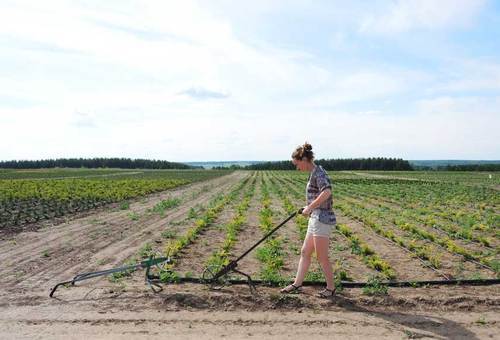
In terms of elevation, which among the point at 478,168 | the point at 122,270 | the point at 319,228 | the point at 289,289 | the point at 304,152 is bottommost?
the point at 289,289

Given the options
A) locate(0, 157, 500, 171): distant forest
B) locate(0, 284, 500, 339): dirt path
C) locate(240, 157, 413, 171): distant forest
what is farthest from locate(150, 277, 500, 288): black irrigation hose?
locate(240, 157, 413, 171): distant forest

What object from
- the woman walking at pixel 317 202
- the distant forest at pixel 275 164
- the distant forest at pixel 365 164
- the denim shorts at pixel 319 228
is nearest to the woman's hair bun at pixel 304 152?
the woman walking at pixel 317 202

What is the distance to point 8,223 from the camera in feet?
48.3

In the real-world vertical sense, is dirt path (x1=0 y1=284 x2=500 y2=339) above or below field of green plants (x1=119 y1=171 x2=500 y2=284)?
below

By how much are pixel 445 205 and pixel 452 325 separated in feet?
52.0

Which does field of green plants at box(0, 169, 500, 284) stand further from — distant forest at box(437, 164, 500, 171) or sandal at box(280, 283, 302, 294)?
distant forest at box(437, 164, 500, 171)

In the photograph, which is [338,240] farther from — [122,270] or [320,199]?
[122,270]

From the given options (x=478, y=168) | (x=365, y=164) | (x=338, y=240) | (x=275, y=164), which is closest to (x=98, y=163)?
(x=275, y=164)

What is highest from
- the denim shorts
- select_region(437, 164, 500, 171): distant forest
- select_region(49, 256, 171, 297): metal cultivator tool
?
select_region(437, 164, 500, 171): distant forest

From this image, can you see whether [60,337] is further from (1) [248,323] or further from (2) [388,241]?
(2) [388,241]

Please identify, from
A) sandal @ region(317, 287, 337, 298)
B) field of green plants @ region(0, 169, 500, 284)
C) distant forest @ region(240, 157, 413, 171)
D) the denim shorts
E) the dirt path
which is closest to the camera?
the dirt path

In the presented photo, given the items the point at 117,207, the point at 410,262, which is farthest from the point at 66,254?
the point at 117,207

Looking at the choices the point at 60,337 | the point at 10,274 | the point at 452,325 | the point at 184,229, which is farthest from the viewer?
the point at 184,229

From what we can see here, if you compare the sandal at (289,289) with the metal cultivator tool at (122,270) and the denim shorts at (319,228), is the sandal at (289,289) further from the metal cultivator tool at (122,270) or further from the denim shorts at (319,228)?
the metal cultivator tool at (122,270)
